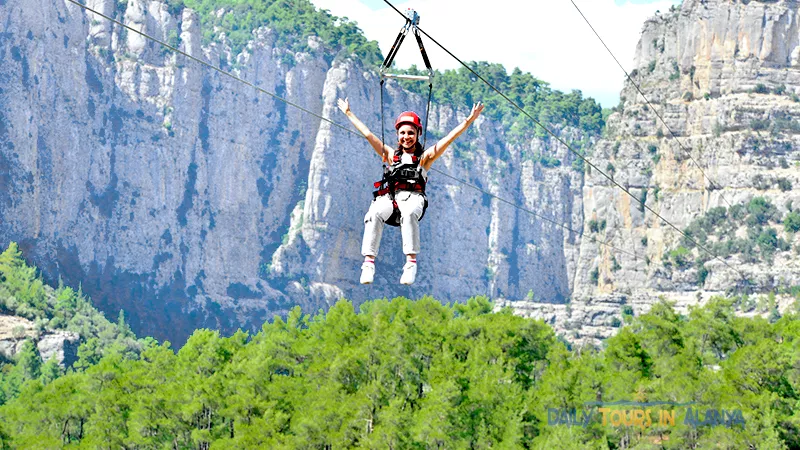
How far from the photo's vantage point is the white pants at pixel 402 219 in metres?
30.7

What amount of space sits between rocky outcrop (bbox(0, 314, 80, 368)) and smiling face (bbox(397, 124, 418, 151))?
12733 cm

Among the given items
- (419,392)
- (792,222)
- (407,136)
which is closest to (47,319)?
(792,222)

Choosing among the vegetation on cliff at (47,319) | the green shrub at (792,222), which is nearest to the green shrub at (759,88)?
the green shrub at (792,222)

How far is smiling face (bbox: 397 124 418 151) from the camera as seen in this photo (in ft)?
103

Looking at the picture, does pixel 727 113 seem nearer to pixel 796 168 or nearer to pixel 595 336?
pixel 796 168

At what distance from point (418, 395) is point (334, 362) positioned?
16.4 ft

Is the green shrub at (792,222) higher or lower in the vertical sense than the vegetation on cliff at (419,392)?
higher

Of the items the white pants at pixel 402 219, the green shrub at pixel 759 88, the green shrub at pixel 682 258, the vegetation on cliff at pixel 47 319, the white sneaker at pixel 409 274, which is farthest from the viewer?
the green shrub at pixel 759 88

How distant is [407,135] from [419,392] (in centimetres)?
5992

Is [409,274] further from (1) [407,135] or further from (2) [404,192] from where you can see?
(1) [407,135]

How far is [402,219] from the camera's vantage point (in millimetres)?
30844

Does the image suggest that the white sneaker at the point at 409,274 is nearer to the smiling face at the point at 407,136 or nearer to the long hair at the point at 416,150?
the long hair at the point at 416,150

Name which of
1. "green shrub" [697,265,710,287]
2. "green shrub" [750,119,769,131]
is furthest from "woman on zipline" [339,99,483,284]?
"green shrub" [750,119,769,131]

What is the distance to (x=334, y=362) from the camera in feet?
299
